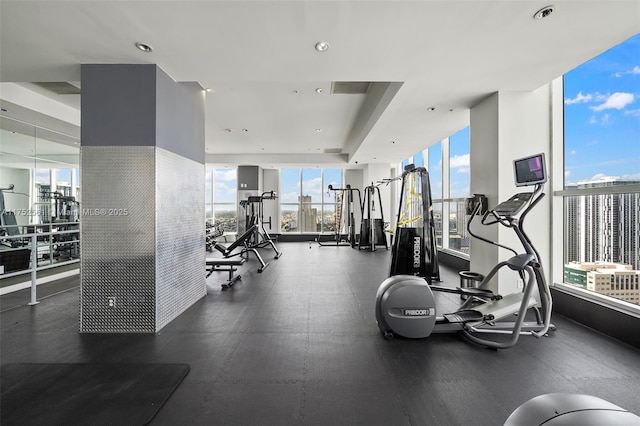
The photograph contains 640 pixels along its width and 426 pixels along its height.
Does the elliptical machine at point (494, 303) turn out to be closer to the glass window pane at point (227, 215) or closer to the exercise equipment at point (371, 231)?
the exercise equipment at point (371, 231)

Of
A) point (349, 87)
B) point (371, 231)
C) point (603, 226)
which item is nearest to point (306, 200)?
point (371, 231)

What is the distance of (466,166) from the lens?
252 inches

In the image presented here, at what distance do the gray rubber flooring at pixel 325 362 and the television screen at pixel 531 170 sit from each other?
1615mm

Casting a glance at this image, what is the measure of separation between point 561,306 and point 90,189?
577 centimetres

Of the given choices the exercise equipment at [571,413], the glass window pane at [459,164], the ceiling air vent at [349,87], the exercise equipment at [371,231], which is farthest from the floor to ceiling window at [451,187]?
the exercise equipment at [571,413]

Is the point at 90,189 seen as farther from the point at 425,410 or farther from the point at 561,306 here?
the point at 561,306

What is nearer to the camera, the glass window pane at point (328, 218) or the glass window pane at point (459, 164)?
the glass window pane at point (459, 164)

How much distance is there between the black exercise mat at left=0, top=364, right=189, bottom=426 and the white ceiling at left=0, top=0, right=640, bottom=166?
2946 mm

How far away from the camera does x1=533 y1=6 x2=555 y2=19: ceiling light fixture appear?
2225 mm

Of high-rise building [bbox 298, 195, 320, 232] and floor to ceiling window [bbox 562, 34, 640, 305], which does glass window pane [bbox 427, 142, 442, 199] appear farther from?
high-rise building [bbox 298, 195, 320, 232]

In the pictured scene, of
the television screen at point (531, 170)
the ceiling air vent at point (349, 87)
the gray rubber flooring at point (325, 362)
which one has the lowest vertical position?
the gray rubber flooring at point (325, 362)

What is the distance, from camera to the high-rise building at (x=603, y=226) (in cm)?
291

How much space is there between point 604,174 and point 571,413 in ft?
11.2

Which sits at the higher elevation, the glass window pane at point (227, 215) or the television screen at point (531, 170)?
the television screen at point (531, 170)
